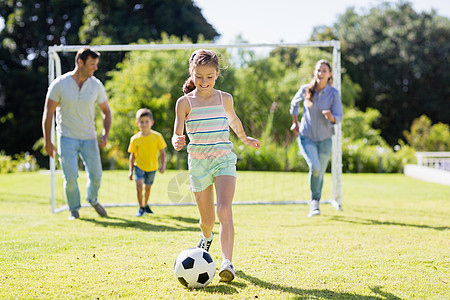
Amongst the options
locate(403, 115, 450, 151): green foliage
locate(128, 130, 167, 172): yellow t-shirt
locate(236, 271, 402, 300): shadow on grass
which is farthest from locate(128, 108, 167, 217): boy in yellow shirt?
locate(403, 115, 450, 151): green foliage

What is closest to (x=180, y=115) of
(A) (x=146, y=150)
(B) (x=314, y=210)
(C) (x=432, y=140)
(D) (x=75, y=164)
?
(D) (x=75, y=164)

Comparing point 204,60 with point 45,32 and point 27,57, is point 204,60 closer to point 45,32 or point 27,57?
point 45,32

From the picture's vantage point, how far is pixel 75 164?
629 cm

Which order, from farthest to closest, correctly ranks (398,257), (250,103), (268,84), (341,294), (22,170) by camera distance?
(22,170) → (268,84) → (250,103) → (398,257) → (341,294)

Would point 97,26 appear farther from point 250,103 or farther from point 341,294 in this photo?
point 341,294

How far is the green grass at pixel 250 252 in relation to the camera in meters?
3.22

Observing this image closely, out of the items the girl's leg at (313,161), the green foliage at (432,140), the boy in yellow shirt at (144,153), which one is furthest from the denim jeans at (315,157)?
the green foliage at (432,140)

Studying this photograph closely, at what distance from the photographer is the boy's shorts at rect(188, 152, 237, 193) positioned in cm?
364

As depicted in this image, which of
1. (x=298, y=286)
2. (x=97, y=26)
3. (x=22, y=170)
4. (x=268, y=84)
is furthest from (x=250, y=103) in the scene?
(x=97, y=26)

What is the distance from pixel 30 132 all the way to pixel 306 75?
15128 mm

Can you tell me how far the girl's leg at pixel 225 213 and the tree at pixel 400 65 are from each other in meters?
32.1

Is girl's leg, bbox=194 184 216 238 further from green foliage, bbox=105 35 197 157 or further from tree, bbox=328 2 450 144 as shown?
tree, bbox=328 2 450 144

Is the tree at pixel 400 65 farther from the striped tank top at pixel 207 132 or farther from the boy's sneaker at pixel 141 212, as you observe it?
the striped tank top at pixel 207 132

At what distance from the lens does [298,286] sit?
3.31 metres
